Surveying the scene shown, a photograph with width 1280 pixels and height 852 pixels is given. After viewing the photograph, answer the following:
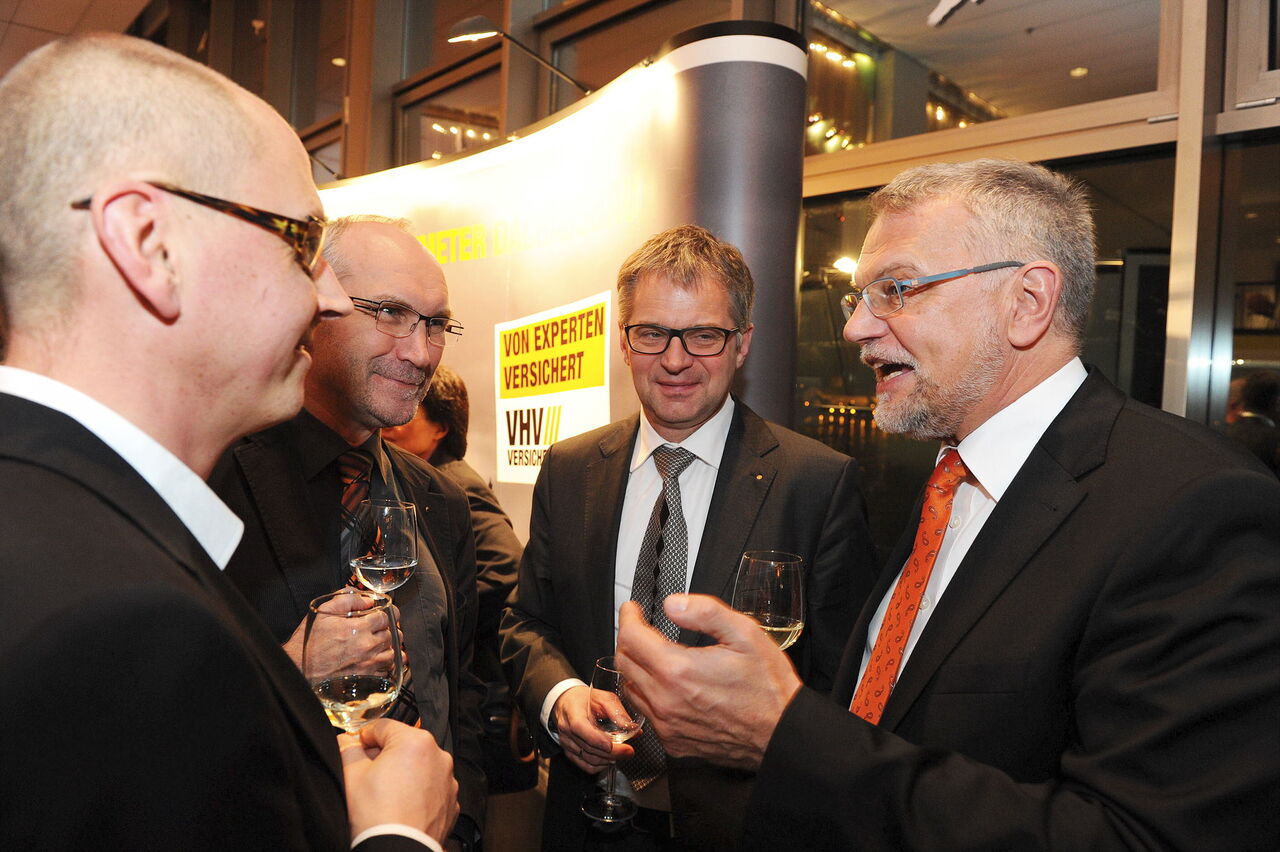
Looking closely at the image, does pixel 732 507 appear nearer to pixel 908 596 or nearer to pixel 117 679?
pixel 908 596

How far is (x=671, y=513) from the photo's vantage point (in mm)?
2225

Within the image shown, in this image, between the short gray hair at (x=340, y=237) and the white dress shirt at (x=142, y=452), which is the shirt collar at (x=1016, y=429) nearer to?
the white dress shirt at (x=142, y=452)

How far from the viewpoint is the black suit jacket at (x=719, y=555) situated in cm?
212

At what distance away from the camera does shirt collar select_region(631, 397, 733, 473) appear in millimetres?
2312

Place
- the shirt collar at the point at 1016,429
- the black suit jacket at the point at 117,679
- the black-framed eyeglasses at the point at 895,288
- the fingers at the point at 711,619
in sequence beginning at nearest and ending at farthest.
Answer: the black suit jacket at the point at 117,679 → the fingers at the point at 711,619 → the shirt collar at the point at 1016,429 → the black-framed eyeglasses at the point at 895,288

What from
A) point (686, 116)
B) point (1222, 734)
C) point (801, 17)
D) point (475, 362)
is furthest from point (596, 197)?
point (1222, 734)

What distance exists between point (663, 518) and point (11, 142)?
1.62 m

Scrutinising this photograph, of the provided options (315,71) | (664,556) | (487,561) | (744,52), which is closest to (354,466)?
(664,556)

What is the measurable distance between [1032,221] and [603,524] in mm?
1308

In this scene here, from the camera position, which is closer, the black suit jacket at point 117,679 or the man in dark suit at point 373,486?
the black suit jacket at point 117,679

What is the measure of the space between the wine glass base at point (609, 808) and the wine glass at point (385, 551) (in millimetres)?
718

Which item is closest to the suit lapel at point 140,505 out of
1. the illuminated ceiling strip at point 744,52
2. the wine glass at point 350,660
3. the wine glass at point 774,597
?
the wine glass at point 350,660

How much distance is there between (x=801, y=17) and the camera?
13.9 feet

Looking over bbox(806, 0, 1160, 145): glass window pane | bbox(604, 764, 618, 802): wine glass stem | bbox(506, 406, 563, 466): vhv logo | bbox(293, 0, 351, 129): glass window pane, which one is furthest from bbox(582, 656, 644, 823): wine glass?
bbox(293, 0, 351, 129): glass window pane
